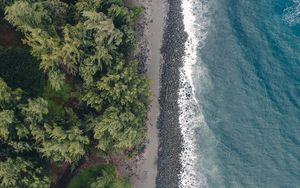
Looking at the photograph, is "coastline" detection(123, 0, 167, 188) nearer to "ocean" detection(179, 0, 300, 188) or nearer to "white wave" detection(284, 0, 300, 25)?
"ocean" detection(179, 0, 300, 188)

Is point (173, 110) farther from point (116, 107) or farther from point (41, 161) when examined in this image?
point (41, 161)

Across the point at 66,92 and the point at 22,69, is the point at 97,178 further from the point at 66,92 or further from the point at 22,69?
the point at 22,69

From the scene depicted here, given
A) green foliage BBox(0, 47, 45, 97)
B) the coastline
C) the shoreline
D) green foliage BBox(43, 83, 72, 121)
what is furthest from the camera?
the shoreline

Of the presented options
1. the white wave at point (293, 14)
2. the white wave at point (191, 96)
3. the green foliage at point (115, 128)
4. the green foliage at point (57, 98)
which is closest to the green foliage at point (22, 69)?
the green foliage at point (57, 98)

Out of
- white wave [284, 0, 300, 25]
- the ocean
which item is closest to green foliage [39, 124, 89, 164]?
the ocean

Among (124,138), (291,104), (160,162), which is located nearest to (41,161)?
(124,138)

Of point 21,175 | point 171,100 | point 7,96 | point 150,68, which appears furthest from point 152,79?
point 21,175
